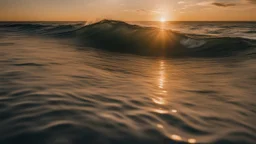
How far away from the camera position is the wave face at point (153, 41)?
9.65 m

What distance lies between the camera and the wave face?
9.65m

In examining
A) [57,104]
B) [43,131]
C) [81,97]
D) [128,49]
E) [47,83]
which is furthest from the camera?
[128,49]

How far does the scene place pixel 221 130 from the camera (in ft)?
7.87

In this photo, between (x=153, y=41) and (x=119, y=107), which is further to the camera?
(x=153, y=41)

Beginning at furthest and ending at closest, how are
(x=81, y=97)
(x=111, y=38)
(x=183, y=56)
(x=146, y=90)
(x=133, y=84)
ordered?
(x=111, y=38)
(x=183, y=56)
(x=133, y=84)
(x=146, y=90)
(x=81, y=97)

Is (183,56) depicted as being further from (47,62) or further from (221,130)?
(221,130)

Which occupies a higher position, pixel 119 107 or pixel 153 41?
pixel 153 41

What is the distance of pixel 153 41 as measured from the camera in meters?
11.6

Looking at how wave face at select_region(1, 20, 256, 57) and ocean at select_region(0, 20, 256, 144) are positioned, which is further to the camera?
wave face at select_region(1, 20, 256, 57)

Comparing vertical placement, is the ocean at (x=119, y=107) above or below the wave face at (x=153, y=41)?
below

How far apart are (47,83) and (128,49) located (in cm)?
708

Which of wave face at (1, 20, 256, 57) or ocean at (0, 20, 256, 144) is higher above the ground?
wave face at (1, 20, 256, 57)

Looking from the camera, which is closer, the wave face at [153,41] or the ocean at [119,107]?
the ocean at [119,107]

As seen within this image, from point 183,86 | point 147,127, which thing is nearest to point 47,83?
point 147,127
